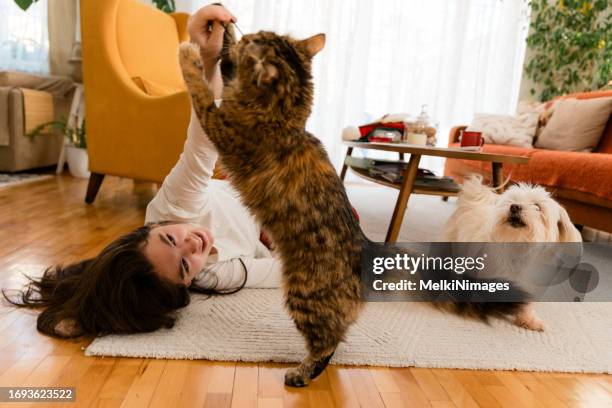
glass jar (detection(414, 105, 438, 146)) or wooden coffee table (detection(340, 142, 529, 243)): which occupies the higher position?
glass jar (detection(414, 105, 438, 146))

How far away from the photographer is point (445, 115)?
5273mm

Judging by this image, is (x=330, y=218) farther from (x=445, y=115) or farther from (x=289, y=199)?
(x=445, y=115)

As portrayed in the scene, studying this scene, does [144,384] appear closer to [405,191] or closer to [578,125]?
[405,191]

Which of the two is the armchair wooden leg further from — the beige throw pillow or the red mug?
the beige throw pillow

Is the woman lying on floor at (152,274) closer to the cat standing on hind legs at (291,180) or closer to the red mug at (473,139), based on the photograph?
the cat standing on hind legs at (291,180)

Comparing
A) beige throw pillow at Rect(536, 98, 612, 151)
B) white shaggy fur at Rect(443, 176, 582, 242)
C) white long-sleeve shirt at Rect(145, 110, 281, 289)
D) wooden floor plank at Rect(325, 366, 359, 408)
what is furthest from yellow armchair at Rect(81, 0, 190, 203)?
beige throw pillow at Rect(536, 98, 612, 151)

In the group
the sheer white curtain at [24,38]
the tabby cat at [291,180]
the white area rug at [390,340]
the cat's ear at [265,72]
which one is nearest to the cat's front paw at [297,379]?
the tabby cat at [291,180]

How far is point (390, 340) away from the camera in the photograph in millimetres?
1457

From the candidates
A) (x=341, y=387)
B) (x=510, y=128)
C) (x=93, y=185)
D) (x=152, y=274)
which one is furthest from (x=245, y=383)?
(x=510, y=128)

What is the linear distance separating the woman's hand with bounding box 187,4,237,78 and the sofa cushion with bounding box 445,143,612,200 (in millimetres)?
2145

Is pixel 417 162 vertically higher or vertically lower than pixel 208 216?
higher

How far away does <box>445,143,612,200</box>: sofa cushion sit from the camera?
246cm

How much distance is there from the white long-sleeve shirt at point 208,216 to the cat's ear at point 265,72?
0.60 meters

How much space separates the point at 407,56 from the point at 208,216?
159 inches
